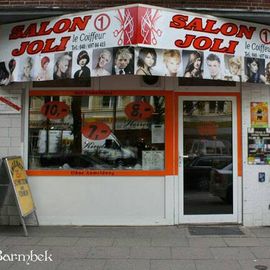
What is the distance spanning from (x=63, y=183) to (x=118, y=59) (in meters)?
2.57

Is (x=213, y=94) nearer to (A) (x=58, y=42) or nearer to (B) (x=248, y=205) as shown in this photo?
(B) (x=248, y=205)

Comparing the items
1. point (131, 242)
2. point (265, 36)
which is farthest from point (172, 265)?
point (265, 36)

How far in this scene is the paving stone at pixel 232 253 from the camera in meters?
6.68

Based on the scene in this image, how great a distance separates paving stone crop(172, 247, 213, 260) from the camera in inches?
263

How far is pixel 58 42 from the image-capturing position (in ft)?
25.6

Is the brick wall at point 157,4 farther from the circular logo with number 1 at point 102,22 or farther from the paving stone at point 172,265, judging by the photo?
the paving stone at point 172,265

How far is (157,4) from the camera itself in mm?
8414

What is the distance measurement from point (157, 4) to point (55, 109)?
2.55 meters

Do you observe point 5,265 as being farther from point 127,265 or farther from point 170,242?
point 170,242

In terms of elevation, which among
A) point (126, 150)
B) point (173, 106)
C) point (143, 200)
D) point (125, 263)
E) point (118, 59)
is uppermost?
point (118, 59)

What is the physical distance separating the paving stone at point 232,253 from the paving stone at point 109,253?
1234 millimetres

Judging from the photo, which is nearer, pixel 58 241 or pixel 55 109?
pixel 58 241

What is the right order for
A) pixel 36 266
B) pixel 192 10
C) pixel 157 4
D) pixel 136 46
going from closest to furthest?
pixel 36 266
pixel 136 46
pixel 192 10
pixel 157 4

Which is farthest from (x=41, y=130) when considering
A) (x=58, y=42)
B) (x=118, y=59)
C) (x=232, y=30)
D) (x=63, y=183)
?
(x=232, y=30)
